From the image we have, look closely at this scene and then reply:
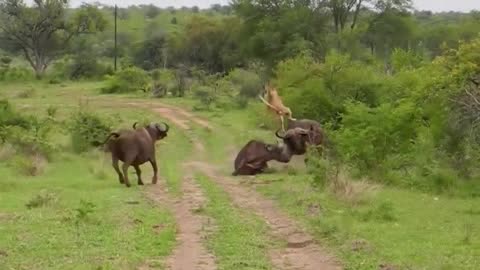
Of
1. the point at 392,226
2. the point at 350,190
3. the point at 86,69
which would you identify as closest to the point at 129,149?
the point at 350,190

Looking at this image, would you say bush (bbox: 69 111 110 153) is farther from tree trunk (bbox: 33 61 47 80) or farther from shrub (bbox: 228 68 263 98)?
tree trunk (bbox: 33 61 47 80)

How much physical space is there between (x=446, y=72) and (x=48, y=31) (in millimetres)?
52665

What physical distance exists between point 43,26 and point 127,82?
17558 mm

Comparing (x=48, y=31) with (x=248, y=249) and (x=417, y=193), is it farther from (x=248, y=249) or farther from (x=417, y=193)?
(x=248, y=249)

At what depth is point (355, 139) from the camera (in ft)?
70.6

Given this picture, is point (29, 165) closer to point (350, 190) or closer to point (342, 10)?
point (350, 190)

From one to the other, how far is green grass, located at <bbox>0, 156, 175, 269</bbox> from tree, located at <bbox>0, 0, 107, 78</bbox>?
157 feet

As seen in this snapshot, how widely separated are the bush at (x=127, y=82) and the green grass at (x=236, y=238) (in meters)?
35.8

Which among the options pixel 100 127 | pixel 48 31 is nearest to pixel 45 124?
pixel 100 127

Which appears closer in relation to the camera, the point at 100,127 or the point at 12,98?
the point at 100,127

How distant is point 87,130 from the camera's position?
93.6 feet

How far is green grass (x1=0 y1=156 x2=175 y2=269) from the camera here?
1138 cm

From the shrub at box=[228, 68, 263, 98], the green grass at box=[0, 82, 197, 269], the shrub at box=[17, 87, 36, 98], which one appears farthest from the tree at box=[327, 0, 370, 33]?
the green grass at box=[0, 82, 197, 269]

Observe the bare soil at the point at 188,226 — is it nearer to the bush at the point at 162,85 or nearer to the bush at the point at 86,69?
the bush at the point at 162,85
